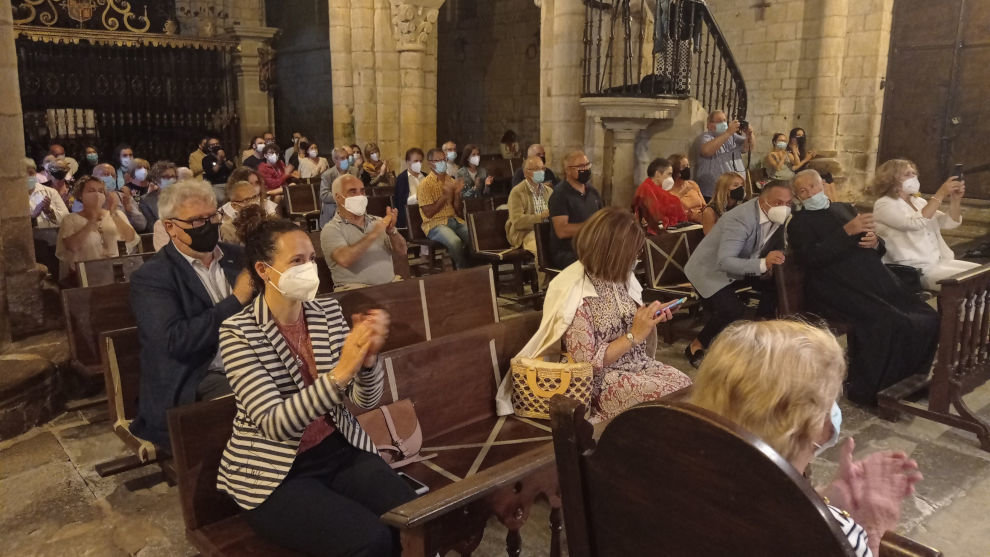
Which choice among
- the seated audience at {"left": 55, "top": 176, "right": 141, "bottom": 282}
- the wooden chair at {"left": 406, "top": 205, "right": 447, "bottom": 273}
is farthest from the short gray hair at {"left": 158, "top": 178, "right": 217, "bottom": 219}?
the wooden chair at {"left": 406, "top": 205, "right": 447, "bottom": 273}

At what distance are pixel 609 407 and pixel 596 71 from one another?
5.87m

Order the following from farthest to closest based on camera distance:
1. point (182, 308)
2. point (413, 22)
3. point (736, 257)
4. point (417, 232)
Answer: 1. point (413, 22)
2. point (417, 232)
3. point (736, 257)
4. point (182, 308)

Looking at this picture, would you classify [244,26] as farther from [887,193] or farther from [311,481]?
[311,481]

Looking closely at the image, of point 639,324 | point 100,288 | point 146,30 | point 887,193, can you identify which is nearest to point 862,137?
point 887,193

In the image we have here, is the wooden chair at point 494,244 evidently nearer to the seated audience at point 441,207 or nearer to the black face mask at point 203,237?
the seated audience at point 441,207

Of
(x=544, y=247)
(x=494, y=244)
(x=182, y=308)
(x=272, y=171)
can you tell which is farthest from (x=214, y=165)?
(x=182, y=308)

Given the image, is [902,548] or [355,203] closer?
[902,548]

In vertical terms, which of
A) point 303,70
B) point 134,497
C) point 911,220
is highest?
point 303,70

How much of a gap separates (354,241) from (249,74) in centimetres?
1134

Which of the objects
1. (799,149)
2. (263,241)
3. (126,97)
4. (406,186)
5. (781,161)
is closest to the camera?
(263,241)

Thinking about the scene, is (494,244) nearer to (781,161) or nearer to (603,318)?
(603,318)

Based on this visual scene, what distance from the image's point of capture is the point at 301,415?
2207 mm

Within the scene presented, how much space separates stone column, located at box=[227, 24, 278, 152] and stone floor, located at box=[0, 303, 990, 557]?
11495 millimetres

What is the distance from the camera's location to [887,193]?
17.5ft
